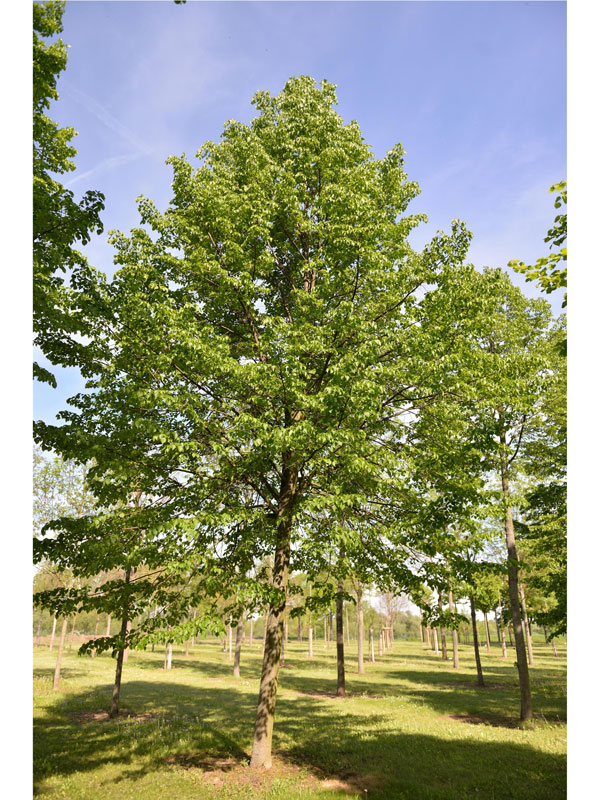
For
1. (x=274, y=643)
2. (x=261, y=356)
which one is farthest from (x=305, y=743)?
(x=261, y=356)

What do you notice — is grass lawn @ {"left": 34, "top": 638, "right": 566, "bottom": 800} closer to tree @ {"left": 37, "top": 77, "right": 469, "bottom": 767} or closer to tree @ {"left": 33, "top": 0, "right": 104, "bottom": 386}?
tree @ {"left": 37, "top": 77, "right": 469, "bottom": 767}

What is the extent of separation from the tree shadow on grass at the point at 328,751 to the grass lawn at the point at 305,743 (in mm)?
37

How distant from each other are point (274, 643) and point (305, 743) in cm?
409

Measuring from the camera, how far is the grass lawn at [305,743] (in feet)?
29.8

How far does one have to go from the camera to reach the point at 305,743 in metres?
12.5

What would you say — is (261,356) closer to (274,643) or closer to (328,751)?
(274,643)

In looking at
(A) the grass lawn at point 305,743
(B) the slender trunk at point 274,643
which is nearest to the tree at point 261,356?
(B) the slender trunk at point 274,643

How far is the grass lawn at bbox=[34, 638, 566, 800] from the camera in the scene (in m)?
9.09

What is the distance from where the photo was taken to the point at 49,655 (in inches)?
1470

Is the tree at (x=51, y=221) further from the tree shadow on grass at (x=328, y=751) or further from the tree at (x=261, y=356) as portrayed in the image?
the tree shadow on grass at (x=328, y=751)
